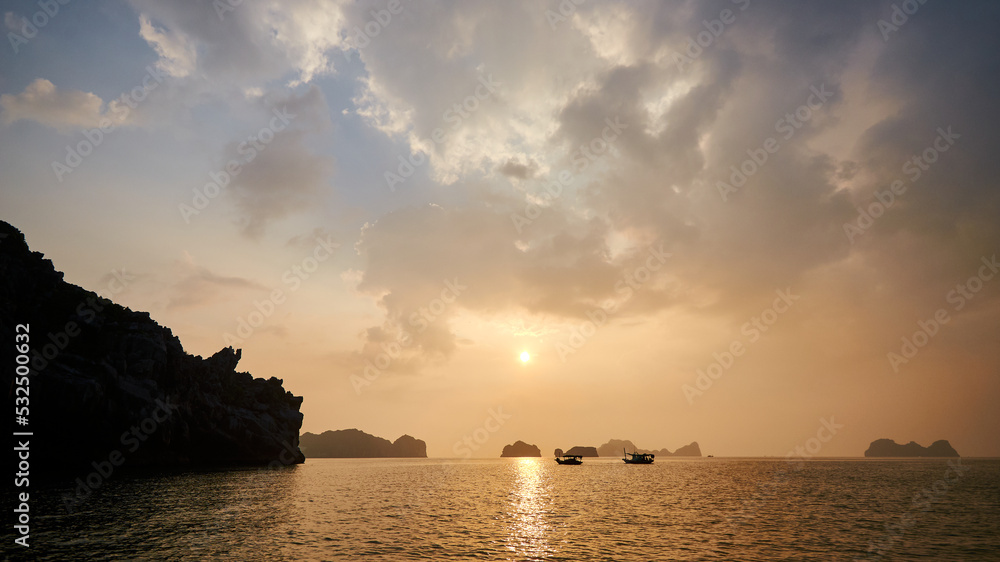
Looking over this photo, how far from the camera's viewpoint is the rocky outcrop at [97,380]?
7681cm

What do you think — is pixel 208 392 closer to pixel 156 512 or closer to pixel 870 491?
pixel 156 512

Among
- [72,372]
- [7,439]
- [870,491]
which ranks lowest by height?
[870,491]

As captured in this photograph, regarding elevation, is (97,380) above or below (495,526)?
above

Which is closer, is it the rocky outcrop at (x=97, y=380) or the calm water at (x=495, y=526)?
the calm water at (x=495, y=526)

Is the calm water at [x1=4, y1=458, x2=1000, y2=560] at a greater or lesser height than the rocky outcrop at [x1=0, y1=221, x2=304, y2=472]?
lesser

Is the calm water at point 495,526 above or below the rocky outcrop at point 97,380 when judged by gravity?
below

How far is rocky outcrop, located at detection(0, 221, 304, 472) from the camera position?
252 feet

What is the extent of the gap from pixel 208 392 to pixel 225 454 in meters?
18.2

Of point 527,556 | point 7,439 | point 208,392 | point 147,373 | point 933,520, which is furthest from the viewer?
point 208,392

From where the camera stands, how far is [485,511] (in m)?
54.5

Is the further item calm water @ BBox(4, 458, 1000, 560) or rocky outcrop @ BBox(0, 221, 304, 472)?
rocky outcrop @ BBox(0, 221, 304, 472)

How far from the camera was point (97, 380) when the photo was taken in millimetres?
82125

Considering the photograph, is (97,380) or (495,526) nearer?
(495,526)

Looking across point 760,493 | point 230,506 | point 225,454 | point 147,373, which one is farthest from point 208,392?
point 760,493
